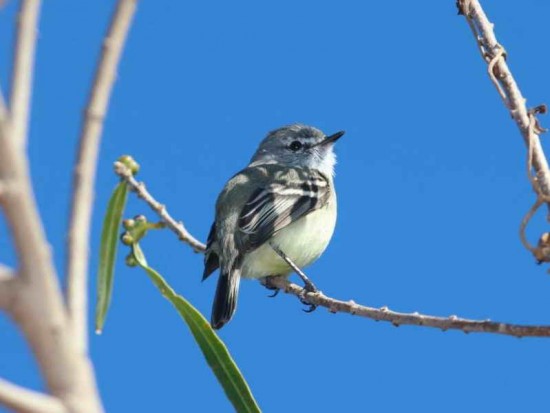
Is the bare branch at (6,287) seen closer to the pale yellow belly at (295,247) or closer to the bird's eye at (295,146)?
the pale yellow belly at (295,247)

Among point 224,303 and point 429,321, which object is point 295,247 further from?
point 429,321

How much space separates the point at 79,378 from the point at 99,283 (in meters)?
2.10

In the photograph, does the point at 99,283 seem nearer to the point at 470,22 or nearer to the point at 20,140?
the point at 470,22

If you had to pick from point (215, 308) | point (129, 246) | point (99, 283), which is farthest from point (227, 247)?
point (99, 283)

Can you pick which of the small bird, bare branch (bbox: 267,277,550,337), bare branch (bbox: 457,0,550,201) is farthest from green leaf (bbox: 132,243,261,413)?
the small bird

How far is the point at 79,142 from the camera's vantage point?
1.00 meters

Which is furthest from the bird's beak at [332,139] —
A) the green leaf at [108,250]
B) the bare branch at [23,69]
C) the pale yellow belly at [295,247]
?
the bare branch at [23,69]

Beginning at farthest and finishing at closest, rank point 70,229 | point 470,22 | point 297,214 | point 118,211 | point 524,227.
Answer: point 297,214, point 118,211, point 470,22, point 524,227, point 70,229

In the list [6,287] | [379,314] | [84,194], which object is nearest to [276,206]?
[379,314]

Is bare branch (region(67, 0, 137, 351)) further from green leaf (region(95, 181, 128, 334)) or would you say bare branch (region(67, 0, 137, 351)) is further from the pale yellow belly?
the pale yellow belly

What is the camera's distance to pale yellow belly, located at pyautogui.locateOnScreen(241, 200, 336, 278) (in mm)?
5105

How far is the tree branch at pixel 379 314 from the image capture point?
6.14 ft

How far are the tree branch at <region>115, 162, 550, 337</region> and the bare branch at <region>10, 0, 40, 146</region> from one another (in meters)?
1.19

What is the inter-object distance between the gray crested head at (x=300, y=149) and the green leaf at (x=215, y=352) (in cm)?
315
